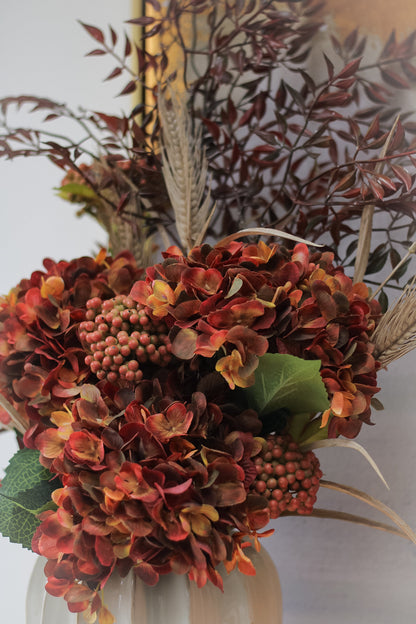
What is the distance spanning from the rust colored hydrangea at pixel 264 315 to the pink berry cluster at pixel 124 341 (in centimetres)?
2

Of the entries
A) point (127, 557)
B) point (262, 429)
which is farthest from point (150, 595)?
point (262, 429)

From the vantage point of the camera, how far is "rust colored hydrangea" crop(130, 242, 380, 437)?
396mm

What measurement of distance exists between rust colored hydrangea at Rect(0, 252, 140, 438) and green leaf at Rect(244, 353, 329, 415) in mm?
151

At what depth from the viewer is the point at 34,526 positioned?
0.47 m

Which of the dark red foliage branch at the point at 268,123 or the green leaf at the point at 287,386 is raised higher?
the dark red foliage branch at the point at 268,123

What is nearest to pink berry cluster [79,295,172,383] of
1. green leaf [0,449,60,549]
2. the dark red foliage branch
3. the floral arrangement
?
the floral arrangement

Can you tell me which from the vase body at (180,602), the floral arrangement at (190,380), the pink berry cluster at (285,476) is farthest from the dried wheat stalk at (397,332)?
the vase body at (180,602)

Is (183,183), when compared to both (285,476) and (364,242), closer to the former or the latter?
(364,242)

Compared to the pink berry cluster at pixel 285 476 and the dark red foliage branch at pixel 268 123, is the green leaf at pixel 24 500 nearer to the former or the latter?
the pink berry cluster at pixel 285 476

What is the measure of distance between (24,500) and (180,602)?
0.15 m

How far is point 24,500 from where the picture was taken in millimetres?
459

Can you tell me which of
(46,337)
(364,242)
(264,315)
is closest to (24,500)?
(46,337)

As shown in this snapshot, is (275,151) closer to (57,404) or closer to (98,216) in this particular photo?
(98,216)

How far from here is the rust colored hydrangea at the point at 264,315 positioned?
0.40 meters
